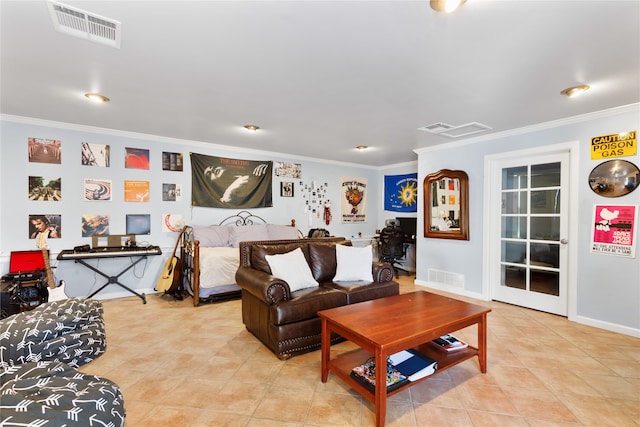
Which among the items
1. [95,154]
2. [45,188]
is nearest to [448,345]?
[95,154]

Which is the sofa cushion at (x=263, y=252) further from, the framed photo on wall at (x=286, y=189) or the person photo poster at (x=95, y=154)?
the person photo poster at (x=95, y=154)

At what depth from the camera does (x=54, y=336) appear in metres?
2.35

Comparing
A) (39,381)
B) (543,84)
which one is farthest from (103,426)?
(543,84)

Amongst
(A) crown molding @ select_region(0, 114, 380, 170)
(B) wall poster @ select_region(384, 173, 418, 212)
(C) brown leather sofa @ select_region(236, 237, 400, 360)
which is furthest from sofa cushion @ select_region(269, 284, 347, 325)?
(B) wall poster @ select_region(384, 173, 418, 212)

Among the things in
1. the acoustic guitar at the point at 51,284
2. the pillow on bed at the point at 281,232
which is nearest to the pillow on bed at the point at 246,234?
the pillow on bed at the point at 281,232

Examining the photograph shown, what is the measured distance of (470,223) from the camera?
4328 millimetres

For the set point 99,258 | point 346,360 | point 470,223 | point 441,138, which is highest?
point 441,138

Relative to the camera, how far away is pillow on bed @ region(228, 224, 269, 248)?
15.4 ft

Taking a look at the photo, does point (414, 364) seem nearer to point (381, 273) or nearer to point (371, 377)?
point (371, 377)

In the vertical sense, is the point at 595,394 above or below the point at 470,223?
below

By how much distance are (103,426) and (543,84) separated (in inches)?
147

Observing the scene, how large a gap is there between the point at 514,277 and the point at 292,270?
10.3 feet

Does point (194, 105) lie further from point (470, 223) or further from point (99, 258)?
point (470, 223)

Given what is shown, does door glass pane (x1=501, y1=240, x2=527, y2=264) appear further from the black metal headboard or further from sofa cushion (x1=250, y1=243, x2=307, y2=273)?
the black metal headboard
